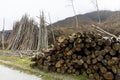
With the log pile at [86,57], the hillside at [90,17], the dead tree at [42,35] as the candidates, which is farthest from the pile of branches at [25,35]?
the hillside at [90,17]

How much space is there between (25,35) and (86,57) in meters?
12.3

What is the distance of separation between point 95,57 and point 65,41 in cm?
146

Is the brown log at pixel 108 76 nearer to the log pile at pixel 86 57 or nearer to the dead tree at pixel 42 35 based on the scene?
the log pile at pixel 86 57

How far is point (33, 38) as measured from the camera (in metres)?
19.7

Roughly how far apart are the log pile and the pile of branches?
948 centimetres

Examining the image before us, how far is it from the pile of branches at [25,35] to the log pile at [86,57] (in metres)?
9.48

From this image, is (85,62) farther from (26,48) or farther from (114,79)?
(26,48)

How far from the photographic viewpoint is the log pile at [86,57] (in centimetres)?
775

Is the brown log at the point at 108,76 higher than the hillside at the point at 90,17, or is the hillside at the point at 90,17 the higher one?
the hillside at the point at 90,17

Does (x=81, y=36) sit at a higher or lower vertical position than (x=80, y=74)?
higher

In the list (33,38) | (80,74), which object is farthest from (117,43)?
(33,38)

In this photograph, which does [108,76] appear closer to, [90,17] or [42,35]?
[42,35]

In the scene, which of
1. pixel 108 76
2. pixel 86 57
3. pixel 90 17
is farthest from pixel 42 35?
pixel 90 17

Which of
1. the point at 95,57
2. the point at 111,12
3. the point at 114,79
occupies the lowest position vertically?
the point at 114,79
